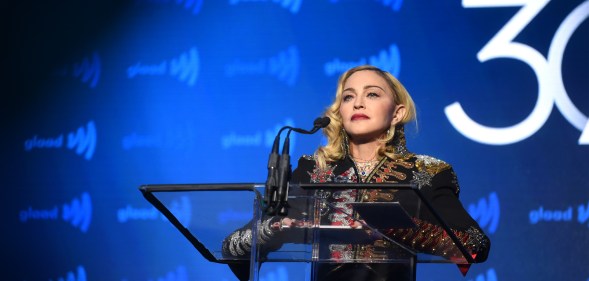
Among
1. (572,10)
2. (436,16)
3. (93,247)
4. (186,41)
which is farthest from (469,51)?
(93,247)

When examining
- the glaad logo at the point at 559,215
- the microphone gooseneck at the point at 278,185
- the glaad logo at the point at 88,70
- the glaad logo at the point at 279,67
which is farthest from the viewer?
the glaad logo at the point at 88,70

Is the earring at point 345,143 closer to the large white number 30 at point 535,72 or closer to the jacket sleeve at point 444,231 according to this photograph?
the jacket sleeve at point 444,231

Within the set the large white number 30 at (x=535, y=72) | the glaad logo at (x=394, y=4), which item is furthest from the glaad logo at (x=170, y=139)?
the large white number 30 at (x=535, y=72)

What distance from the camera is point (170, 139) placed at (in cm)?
420

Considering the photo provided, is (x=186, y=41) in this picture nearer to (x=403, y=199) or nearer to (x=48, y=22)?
(x=48, y=22)

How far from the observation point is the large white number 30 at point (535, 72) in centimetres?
385

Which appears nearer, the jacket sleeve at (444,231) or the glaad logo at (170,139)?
the jacket sleeve at (444,231)

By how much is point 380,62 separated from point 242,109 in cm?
69

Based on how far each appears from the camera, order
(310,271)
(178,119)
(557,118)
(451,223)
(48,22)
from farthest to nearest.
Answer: (48,22)
(178,119)
(557,118)
(451,223)
(310,271)

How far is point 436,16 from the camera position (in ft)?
13.3

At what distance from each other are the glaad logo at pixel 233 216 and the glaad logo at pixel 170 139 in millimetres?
2100

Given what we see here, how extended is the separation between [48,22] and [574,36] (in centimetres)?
259

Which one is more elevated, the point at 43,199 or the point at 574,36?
the point at 574,36

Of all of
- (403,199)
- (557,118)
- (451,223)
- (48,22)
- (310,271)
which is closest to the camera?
(403,199)
